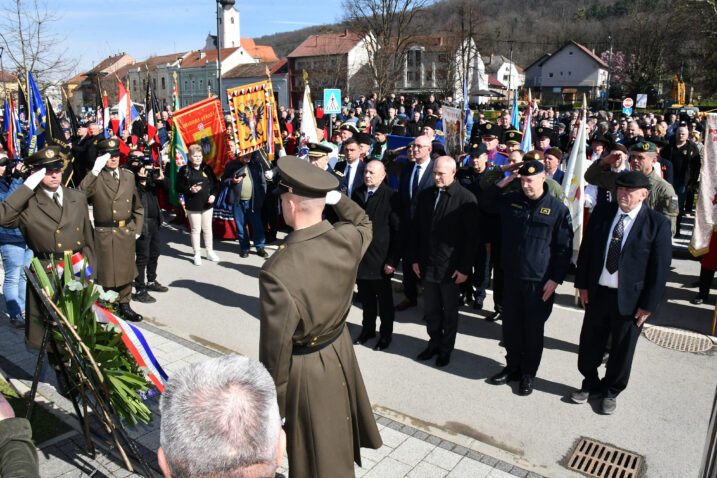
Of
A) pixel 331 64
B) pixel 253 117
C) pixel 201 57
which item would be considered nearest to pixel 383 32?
pixel 331 64

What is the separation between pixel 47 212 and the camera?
5.30 metres

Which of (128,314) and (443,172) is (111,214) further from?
(443,172)

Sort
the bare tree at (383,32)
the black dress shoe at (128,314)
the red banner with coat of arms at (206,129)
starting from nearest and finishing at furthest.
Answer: the black dress shoe at (128,314) < the red banner with coat of arms at (206,129) < the bare tree at (383,32)

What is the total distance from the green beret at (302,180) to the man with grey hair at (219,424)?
139 cm

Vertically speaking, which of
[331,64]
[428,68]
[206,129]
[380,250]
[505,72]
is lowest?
[380,250]

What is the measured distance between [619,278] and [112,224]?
5.28m

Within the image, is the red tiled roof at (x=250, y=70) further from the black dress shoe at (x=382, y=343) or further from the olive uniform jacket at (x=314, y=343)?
the olive uniform jacket at (x=314, y=343)

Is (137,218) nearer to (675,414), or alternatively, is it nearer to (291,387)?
(291,387)

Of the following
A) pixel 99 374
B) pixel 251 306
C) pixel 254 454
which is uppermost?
pixel 254 454

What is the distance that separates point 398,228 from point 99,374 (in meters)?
3.35

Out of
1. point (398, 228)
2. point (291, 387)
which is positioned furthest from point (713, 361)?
point (291, 387)

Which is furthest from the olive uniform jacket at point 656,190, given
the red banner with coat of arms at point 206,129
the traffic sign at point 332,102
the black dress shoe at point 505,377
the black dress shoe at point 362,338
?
the traffic sign at point 332,102

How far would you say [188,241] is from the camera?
1094 cm

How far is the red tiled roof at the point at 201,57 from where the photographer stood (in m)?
84.8
